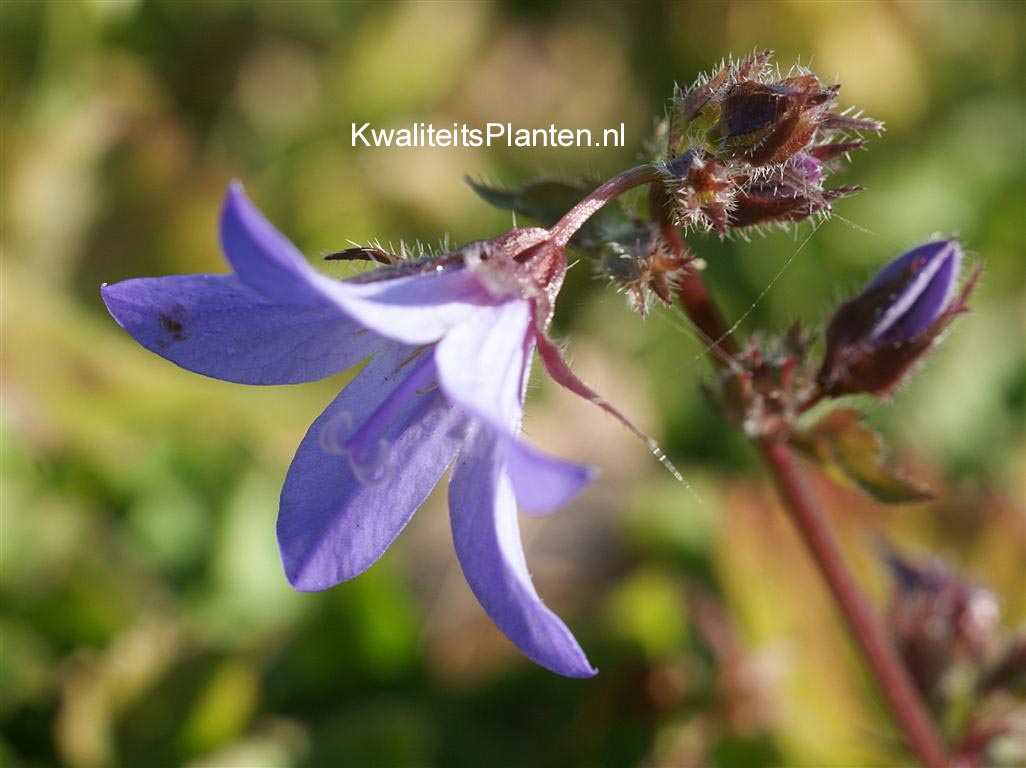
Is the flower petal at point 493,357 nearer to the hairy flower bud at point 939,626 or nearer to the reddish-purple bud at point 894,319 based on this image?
the reddish-purple bud at point 894,319

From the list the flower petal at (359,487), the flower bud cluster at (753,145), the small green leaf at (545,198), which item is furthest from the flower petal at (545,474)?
the small green leaf at (545,198)

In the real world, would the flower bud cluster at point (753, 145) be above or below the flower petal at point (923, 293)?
above

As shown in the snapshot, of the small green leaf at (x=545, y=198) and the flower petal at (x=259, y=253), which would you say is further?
the small green leaf at (x=545, y=198)

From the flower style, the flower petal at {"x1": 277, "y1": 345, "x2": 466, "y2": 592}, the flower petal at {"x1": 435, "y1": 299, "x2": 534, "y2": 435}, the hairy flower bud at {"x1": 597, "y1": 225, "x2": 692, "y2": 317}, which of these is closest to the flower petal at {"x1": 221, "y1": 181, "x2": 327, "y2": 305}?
the flower style

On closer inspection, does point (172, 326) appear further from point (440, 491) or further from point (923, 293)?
point (440, 491)

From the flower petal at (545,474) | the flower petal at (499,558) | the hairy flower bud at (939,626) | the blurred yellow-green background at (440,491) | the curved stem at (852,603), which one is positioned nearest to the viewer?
the flower petal at (545,474)

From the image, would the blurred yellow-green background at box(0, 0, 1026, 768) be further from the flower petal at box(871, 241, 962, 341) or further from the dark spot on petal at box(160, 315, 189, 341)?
the dark spot on petal at box(160, 315, 189, 341)

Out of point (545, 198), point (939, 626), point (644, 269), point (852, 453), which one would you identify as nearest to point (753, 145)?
point (644, 269)
